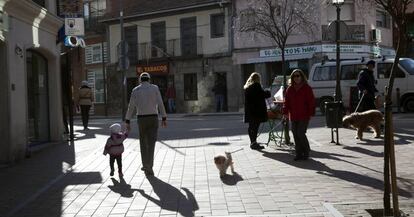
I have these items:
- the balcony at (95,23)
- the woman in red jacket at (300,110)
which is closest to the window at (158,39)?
the balcony at (95,23)

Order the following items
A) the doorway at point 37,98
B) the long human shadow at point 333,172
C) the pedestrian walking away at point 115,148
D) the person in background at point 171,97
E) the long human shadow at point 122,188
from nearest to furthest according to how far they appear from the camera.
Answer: the long human shadow at point 333,172 → the long human shadow at point 122,188 → the pedestrian walking away at point 115,148 → the doorway at point 37,98 → the person in background at point 171,97

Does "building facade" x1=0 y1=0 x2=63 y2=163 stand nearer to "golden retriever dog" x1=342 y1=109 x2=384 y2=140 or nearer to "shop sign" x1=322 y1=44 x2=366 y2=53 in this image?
"golden retriever dog" x1=342 y1=109 x2=384 y2=140

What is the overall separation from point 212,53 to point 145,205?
99.8 ft

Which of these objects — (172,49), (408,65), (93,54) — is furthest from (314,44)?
(93,54)

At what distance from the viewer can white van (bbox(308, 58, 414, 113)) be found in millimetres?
22500

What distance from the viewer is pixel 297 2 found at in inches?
1284

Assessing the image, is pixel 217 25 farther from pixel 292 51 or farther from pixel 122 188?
pixel 122 188

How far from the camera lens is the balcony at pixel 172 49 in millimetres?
38666

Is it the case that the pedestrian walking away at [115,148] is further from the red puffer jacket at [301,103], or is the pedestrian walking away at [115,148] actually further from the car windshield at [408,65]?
the car windshield at [408,65]

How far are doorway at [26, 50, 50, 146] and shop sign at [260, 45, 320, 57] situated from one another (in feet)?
65.1

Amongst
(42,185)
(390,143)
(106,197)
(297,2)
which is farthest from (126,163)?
(297,2)

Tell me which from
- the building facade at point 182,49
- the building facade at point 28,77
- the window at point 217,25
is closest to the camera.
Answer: the building facade at point 28,77

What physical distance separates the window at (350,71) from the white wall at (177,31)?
14.2 m

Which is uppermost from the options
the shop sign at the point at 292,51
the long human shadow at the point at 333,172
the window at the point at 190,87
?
the shop sign at the point at 292,51
